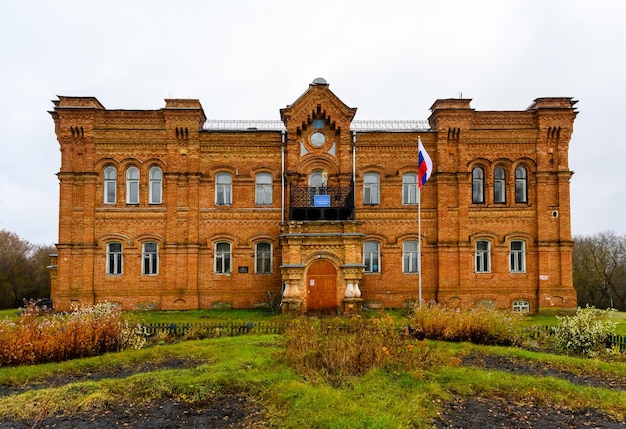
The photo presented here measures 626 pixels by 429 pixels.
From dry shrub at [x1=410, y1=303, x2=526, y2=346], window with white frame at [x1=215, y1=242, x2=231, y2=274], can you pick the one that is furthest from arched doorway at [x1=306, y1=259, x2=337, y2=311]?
dry shrub at [x1=410, y1=303, x2=526, y2=346]

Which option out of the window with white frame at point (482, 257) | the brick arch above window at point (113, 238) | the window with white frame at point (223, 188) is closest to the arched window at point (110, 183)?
the brick arch above window at point (113, 238)

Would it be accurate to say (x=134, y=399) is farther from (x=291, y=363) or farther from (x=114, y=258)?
(x=114, y=258)

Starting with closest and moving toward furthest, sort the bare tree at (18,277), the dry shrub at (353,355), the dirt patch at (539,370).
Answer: the dry shrub at (353,355) < the dirt patch at (539,370) < the bare tree at (18,277)

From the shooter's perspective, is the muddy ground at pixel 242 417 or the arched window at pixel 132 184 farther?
the arched window at pixel 132 184

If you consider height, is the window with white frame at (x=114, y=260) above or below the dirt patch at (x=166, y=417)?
above

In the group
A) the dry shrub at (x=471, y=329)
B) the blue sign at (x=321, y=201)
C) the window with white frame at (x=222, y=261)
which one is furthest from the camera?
the window with white frame at (x=222, y=261)

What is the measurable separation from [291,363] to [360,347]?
145 centimetres

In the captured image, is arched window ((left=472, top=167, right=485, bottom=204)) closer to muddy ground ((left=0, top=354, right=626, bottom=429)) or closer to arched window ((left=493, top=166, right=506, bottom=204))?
arched window ((left=493, top=166, right=506, bottom=204))

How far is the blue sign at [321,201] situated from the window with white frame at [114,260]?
31.6 feet

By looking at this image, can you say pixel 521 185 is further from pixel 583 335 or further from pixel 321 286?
pixel 583 335

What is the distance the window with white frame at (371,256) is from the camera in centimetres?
2256

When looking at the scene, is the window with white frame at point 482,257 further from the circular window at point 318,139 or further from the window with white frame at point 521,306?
the circular window at point 318,139

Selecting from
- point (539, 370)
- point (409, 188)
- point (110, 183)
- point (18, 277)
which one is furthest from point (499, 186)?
point (18, 277)

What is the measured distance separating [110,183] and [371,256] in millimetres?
13182
